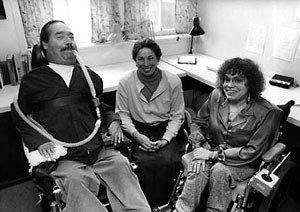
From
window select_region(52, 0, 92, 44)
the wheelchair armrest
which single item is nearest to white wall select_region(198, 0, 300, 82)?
the wheelchair armrest

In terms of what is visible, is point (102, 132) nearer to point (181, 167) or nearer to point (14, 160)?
point (181, 167)

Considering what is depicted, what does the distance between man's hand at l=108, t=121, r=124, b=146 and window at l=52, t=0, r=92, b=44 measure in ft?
4.47

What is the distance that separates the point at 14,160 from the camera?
2238mm

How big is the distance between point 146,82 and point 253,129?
2.77 feet

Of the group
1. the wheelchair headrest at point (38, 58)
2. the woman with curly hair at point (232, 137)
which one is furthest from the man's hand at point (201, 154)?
the wheelchair headrest at point (38, 58)

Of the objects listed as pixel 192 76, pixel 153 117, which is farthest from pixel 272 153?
pixel 192 76

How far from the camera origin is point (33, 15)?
239 cm

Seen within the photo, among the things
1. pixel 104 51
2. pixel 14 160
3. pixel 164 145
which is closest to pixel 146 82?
pixel 164 145

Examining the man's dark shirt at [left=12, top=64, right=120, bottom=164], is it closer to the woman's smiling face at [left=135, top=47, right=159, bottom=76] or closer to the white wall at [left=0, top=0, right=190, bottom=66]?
the woman's smiling face at [left=135, top=47, right=159, bottom=76]

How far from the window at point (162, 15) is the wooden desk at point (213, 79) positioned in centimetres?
35

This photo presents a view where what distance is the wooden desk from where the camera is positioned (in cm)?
189

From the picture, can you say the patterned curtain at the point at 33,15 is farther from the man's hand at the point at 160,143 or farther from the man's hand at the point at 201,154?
the man's hand at the point at 201,154

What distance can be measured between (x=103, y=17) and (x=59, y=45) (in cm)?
112

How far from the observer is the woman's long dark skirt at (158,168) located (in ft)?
6.04
